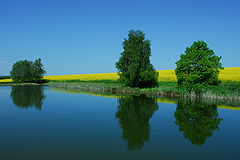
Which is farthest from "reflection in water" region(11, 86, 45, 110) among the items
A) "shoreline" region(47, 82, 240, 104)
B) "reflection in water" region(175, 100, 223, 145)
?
"shoreline" region(47, 82, 240, 104)

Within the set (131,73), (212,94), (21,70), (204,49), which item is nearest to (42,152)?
(212,94)

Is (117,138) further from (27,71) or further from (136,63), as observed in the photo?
(27,71)

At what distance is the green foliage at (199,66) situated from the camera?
88.4ft

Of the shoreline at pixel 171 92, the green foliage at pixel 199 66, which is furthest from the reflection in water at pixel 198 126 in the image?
the green foliage at pixel 199 66

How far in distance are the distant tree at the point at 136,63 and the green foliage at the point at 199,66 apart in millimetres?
9443

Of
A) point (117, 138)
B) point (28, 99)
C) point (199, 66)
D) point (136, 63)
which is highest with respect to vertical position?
point (136, 63)

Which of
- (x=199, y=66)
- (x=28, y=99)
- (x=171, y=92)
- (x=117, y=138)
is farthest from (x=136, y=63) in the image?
(x=117, y=138)

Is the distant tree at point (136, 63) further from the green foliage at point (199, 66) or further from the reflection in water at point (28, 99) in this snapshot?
the reflection in water at point (28, 99)

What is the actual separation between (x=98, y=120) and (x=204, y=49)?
1995 cm

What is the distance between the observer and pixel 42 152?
24.3ft

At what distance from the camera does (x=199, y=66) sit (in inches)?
1081

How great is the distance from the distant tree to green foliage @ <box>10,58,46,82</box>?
44.3m

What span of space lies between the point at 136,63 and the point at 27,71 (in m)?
48.9

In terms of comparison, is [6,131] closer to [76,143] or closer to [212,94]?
[76,143]
